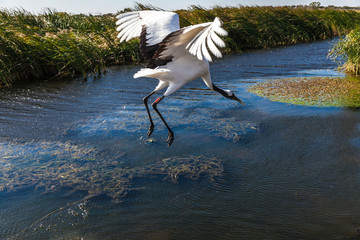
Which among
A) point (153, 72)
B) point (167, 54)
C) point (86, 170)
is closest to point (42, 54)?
point (153, 72)

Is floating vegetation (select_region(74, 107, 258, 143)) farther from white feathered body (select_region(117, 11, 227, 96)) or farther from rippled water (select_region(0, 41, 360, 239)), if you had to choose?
white feathered body (select_region(117, 11, 227, 96))

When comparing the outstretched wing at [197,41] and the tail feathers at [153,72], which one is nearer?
the outstretched wing at [197,41]

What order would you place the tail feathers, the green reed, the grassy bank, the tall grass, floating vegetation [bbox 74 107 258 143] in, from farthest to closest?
1. the grassy bank
2. the green reed
3. the tall grass
4. floating vegetation [bbox 74 107 258 143]
5. the tail feathers

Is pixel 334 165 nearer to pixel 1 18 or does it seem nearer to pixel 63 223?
pixel 63 223

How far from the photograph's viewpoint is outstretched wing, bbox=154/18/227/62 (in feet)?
8.82

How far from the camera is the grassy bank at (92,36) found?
318 inches

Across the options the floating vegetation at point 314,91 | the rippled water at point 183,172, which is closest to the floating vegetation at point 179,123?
the rippled water at point 183,172

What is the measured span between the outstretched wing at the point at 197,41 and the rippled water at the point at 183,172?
47.5 inches

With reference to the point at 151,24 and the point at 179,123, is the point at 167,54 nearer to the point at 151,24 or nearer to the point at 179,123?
the point at 151,24

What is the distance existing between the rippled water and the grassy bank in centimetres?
224

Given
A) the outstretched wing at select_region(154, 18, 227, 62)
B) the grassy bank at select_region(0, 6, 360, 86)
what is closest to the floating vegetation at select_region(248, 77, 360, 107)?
the outstretched wing at select_region(154, 18, 227, 62)

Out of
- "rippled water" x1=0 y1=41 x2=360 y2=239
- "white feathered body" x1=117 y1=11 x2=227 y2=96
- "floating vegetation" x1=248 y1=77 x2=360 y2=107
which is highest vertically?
"white feathered body" x1=117 y1=11 x2=227 y2=96

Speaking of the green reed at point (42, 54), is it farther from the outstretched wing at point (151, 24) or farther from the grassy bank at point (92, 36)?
the outstretched wing at point (151, 24)

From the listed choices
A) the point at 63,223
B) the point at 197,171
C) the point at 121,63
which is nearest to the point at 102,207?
the point at 63,223
